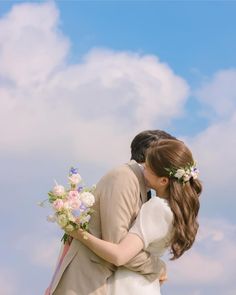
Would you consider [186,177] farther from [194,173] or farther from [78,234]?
[78,234]

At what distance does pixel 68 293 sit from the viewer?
6.70m

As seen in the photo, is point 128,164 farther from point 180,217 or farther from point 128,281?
point 128,281

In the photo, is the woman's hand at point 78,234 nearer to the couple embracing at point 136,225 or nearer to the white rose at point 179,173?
the couple embracing at point 136,225

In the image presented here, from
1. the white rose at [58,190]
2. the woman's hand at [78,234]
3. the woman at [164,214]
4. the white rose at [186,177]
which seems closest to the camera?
the woman's hand at [78,234]

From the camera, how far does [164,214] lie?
6715 mm

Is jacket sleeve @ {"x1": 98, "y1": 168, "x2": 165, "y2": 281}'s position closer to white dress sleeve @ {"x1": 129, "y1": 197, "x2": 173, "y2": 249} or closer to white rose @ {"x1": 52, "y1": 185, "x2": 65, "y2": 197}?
white dress sleeve @ {"x1": 129, "y1": 197, "x2": 173, "y2": 249}

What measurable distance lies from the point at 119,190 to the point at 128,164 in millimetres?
354

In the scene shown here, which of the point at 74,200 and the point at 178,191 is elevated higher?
the point at 178,191

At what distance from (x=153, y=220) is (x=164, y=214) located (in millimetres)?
124

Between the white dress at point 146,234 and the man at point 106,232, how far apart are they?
0.08 m

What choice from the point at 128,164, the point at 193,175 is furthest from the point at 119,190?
the point at 193,175

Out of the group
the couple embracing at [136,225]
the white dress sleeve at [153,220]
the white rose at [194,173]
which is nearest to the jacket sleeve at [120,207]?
the couple embracing at [136,225]

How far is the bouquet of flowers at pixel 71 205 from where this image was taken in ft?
21.3

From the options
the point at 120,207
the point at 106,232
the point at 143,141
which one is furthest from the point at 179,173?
the point at 106,232
